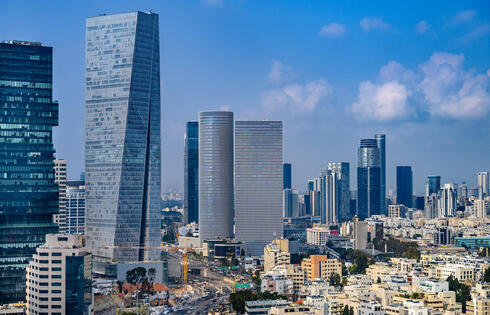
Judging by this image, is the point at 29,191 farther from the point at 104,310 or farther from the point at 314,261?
the point at 314,261

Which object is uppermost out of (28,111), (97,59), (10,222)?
(97,59)

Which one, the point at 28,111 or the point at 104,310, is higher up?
the point at 28,111

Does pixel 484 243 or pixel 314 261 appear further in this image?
pixel 484 243

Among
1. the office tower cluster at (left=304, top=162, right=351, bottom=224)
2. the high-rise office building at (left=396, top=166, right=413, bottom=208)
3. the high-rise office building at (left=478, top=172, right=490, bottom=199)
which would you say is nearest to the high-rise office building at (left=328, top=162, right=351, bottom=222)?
the office tower cluster at (left=304, top=162, right=351, bottom=224)

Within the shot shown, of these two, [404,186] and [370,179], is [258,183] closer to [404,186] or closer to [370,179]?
[370,179]

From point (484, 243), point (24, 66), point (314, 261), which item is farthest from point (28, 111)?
point (484, 243)

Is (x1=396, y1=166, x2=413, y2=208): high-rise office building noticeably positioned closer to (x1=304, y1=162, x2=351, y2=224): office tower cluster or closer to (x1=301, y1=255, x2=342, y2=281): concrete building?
(x1=304, y1=162, x2=351, y2=224): office tower cluster

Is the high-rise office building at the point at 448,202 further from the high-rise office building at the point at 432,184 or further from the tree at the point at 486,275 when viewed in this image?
the tree at the point at 486,275
